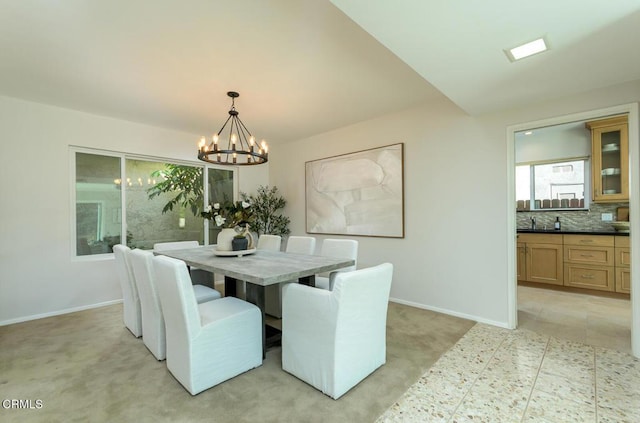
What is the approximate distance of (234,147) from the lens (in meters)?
2.81

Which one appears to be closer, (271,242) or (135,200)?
(271,242)

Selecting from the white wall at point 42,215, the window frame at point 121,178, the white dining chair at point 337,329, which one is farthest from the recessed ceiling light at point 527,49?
the white wall at point 42,215

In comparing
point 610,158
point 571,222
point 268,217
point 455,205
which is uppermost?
point 610,158

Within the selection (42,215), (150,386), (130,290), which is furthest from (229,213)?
(42,215)

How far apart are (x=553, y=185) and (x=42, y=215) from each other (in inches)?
290

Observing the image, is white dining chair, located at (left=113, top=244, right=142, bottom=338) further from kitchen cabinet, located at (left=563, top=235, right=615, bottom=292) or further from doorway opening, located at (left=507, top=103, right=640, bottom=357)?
kitchen cabinet, located at (left=563, top=235, right=615, bottom=292)

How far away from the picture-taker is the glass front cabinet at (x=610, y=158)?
399 cm

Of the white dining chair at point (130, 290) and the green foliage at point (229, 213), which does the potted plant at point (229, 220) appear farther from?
the white dining chair at point (130, 290)

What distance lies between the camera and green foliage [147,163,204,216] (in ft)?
14.9

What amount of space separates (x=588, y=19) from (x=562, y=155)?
3.90 m

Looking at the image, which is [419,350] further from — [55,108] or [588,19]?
[55,108]

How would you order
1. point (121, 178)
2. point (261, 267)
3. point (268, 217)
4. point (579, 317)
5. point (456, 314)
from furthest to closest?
point (268, 217) < point (121, 178) < point (456, 314) < point (579, 317) < point (261, 267)

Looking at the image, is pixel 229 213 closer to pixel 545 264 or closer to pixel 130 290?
pixel 130 290

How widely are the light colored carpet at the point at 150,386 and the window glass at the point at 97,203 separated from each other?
1.29 metres
